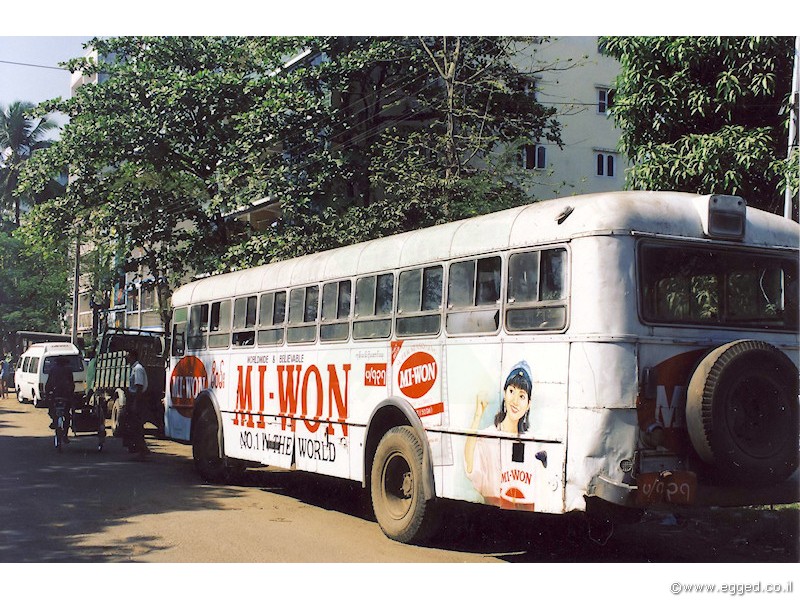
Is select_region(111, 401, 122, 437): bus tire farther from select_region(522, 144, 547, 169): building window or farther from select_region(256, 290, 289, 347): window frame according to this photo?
select_region(522, 144, 547, 169): building window

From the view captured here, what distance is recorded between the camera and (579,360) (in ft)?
24.2

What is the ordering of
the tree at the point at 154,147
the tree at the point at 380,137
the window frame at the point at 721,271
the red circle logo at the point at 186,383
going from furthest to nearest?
the tree at the point at 154,147
the tree at the point at 380,137
the red circle logo at the point at 186,383
the window frame at the point at 721,271

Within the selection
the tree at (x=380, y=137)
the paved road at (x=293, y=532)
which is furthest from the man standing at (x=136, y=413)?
the tree at (x=380, y=137)

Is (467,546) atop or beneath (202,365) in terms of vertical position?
beneath

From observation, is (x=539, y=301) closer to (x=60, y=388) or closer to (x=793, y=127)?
(x=793, y=127)

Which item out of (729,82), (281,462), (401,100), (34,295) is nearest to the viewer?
(281,462)

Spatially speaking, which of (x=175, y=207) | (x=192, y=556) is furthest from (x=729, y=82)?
(x=175, y=207)

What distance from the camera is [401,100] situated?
20.9 meters

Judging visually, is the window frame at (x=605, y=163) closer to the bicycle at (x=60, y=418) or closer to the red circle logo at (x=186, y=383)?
the red circle logo at (x=186, y=383)

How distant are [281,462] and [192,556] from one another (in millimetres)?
Result: 3425

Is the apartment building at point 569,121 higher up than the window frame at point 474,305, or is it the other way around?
the apartment building at point 569,121

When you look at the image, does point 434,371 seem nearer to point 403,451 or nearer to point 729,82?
Result: point 403,451

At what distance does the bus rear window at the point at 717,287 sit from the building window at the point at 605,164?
65.1 feet

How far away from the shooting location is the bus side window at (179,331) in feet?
50.2
